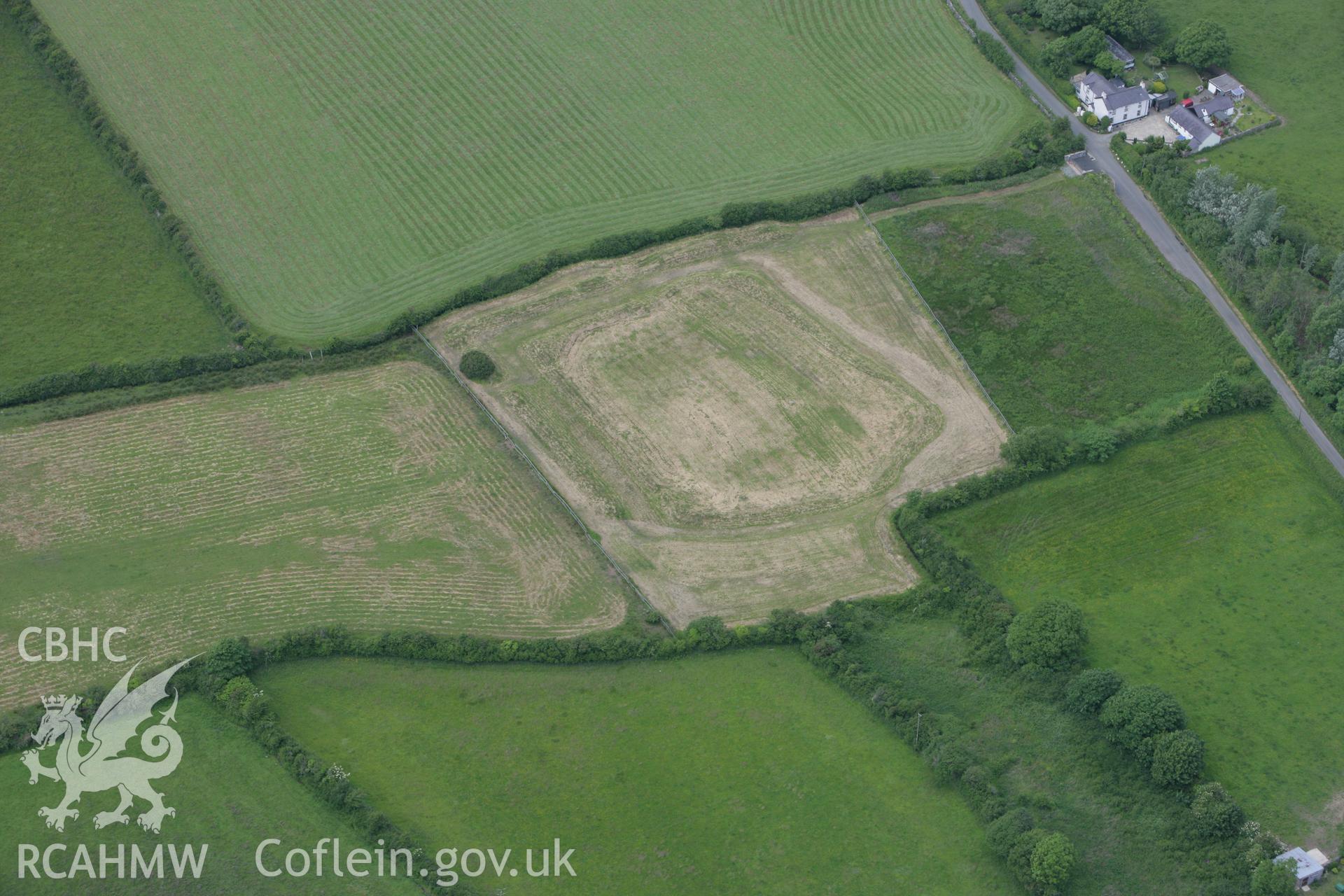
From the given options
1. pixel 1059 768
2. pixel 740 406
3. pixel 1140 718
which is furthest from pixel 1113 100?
pixel 1059 768

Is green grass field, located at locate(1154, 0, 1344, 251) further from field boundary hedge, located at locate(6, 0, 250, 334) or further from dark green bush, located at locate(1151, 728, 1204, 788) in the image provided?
field boundary hedge, located at locate(6, 0, 250, 334)

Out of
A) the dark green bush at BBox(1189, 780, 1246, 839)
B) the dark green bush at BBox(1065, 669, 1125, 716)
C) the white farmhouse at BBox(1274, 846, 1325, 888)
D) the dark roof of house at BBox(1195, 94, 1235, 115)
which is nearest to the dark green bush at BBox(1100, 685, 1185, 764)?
the dark green bush at BBox(1065, 669, 1125, 716)

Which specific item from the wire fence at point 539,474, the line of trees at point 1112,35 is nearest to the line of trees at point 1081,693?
the wire fence at point 539,474

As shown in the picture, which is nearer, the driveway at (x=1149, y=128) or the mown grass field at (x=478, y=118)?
the mown grass field at (x=478, y=118)

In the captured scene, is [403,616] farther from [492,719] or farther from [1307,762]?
[1307,762]

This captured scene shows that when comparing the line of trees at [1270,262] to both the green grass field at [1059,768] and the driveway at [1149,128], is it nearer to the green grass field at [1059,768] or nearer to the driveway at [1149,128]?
the driveway at [1149,128]

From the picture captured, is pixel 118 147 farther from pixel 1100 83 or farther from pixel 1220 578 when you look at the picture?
pixel 1220 578

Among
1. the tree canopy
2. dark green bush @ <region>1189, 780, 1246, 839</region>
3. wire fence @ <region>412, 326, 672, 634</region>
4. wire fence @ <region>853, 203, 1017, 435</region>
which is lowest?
wire fence @ <region>412, 326, 672, 634</region>
